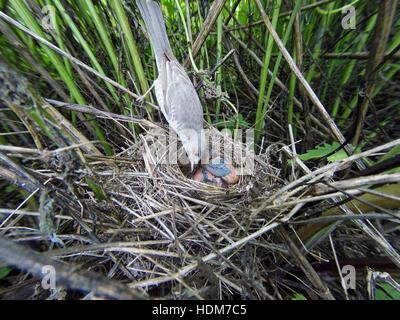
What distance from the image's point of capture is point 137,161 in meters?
1.13

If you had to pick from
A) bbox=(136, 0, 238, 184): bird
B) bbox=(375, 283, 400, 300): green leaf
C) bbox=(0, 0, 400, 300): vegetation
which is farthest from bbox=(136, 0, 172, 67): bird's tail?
bbox=(375, 283, 400, 300): green leaf

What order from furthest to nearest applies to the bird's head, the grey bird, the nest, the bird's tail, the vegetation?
the bird's head → the grey bird → the bird's tail → the nest → the vegetation

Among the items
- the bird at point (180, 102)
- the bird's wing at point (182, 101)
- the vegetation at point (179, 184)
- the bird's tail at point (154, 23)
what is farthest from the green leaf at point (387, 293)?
the bird's tail at point (154, 23)

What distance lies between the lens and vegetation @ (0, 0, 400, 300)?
61 cm

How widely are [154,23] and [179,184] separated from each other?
0.90 meters

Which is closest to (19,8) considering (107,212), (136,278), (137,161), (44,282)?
(137,161)

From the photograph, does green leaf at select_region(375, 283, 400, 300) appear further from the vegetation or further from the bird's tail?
the bird's tail

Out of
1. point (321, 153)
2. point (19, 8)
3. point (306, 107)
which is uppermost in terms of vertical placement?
point (19, 8)

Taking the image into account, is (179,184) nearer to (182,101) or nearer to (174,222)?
(174,222)

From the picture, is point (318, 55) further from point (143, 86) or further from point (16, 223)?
point (16, 223)

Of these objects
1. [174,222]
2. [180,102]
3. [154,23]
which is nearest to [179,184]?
[174,222]

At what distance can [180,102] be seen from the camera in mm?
1252

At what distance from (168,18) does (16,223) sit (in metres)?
1.53

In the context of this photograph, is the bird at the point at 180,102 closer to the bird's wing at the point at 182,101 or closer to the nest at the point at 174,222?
the bird's wing at the point at 182,101
